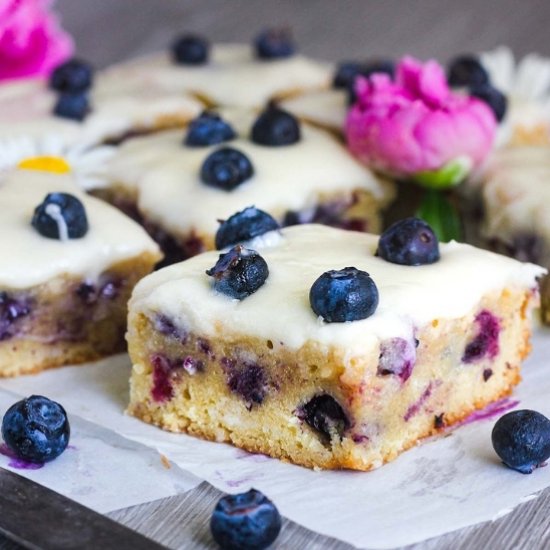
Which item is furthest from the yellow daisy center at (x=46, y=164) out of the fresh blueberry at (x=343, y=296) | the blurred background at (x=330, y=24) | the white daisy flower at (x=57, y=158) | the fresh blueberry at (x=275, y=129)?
the blurred background at (x=330, y=24)

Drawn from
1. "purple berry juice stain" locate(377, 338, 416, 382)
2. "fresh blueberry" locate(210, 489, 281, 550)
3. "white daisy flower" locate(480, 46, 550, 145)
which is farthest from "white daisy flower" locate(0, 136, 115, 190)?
"fresh blueberry" locate(210, 489, 281, 550)

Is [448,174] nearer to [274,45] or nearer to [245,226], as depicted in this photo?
[245,226]

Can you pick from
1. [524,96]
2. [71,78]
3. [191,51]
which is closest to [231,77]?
[191,51]

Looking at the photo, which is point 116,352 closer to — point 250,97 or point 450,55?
point 250,97

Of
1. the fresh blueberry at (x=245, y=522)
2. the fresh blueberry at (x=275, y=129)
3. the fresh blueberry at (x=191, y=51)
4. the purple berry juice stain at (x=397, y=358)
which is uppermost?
the fresh blueberry at (x=191, y=51)

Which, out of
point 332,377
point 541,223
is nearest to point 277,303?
point 332,377

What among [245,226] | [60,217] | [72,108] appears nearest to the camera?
[245,226]

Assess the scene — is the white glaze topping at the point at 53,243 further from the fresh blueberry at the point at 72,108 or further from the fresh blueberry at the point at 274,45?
the fresh blueberry at the point at 274,45
